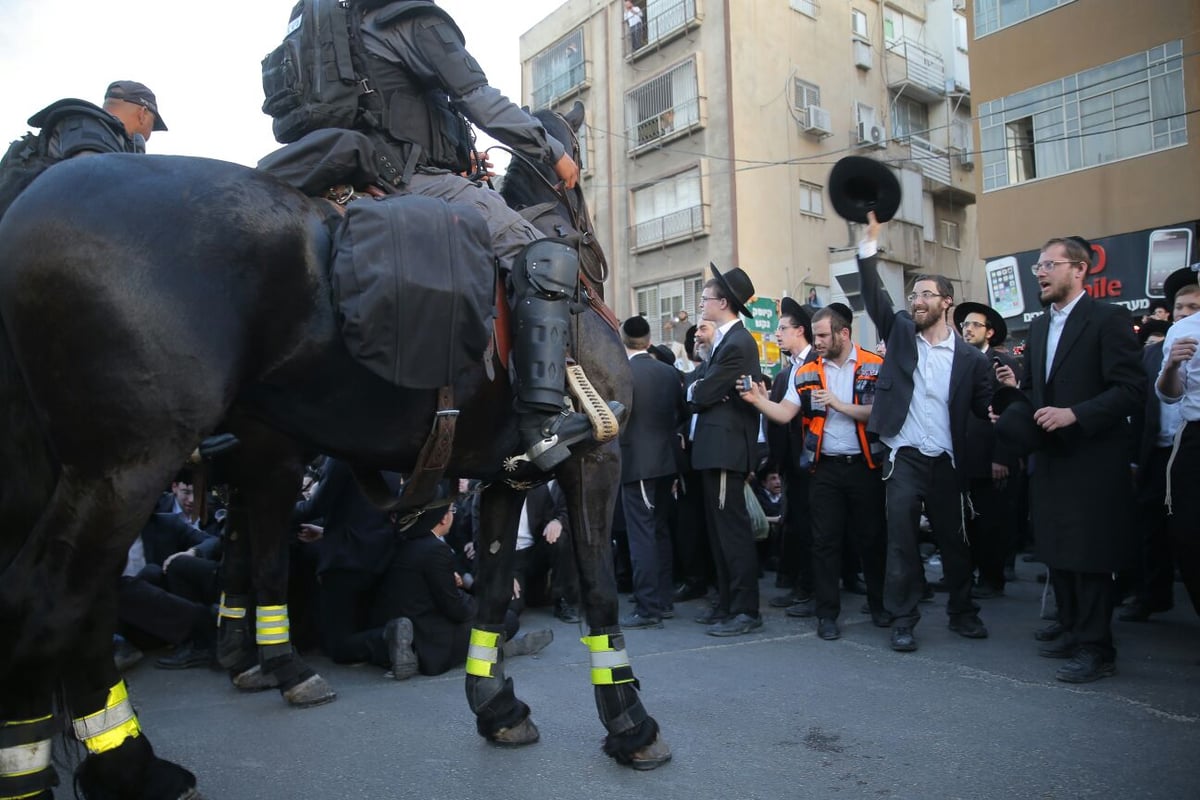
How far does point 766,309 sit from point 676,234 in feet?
23.5

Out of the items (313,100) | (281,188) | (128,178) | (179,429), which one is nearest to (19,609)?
(179,429)

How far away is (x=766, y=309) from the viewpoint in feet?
71.9

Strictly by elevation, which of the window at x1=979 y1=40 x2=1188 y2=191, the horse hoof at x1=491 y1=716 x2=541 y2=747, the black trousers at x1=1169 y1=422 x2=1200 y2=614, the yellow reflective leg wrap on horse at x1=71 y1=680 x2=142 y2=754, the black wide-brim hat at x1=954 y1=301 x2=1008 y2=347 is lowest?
the horse hoof at x1=491 y1=716 x2=541 y2=747

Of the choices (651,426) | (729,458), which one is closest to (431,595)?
(729,458)

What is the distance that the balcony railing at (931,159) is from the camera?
3128 centimetres

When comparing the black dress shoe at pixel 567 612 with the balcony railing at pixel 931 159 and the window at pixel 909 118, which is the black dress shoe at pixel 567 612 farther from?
the window at pixel 909 118

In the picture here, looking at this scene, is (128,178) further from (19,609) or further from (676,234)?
(676,234)

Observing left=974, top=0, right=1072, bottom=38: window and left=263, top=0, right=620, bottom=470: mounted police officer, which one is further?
left=974, top=0, right=1072, bottom=38: window

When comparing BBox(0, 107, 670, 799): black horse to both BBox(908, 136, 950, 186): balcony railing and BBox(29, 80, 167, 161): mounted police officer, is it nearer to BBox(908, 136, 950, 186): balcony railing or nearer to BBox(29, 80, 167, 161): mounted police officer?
BBox(29, 80, 167, 161): mounted police officer

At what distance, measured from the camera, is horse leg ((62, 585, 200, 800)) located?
9.45ft

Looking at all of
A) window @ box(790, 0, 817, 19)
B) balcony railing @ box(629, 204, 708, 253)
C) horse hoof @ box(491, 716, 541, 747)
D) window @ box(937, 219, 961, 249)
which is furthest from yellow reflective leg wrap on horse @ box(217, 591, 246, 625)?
window @ box(937, 219, 961, 249)

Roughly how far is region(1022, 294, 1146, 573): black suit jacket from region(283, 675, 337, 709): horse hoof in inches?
163

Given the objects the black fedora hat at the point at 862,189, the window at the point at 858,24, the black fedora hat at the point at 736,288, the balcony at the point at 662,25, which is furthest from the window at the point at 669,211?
the black fedora hat at the point at 862,189

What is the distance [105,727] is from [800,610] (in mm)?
5325
